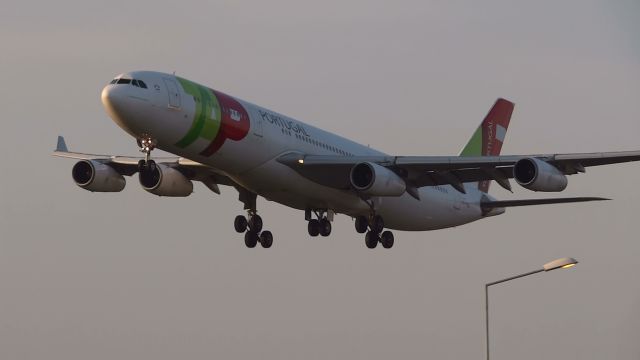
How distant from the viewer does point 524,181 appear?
63250 millimetres

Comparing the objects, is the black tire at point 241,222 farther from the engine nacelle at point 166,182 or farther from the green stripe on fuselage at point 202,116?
the green stripe on fuselage at point 202,116

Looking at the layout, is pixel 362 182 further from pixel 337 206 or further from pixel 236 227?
pixel 236 227

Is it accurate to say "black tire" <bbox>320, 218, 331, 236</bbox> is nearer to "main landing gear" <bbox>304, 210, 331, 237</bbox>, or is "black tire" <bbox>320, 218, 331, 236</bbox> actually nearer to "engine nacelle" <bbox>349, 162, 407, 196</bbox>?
"main landing gear" <bbox>304, 210, 331, 237</bbox>

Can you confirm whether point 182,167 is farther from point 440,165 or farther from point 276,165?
point 440,165

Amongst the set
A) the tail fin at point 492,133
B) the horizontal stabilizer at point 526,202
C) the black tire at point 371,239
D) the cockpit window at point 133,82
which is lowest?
the black tire at point 371,239

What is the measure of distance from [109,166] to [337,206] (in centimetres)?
1020

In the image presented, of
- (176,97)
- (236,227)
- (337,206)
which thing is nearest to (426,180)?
(337,206)

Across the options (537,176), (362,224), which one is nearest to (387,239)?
(362,224)

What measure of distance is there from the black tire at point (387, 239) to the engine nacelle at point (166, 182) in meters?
9.78

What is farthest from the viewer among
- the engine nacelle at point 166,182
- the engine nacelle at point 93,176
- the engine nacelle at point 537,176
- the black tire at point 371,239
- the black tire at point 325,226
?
the black tire at point 371,239

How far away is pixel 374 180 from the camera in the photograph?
6519 cm

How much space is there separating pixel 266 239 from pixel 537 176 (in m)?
14.7

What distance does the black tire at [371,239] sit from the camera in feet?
234

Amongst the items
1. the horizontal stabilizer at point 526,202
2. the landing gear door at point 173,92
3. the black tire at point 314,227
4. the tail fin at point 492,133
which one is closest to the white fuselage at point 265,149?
the landing gear door at point 173,92
